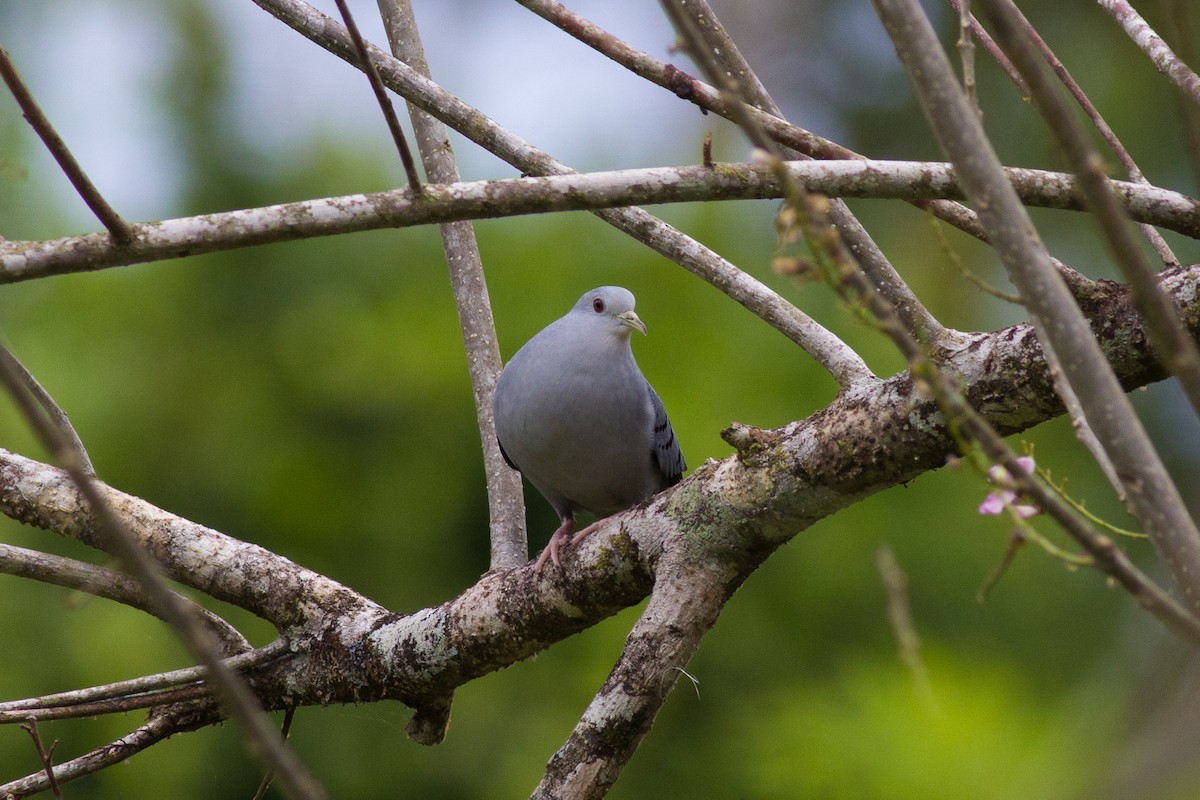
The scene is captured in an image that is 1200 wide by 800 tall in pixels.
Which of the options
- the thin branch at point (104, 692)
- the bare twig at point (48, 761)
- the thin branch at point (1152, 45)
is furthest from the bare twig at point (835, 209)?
the bare twig at point (48, 761)

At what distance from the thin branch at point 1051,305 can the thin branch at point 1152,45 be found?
990 mm

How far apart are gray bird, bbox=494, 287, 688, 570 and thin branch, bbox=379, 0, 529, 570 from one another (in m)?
0.07

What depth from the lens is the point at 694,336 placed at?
7043mm

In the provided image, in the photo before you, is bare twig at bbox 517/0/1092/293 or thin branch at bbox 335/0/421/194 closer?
thin branch at bbox 335/0/421/194

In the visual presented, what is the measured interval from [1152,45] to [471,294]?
7.81 feet

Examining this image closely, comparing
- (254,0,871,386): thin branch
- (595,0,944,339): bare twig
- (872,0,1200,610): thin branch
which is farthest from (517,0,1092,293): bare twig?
(872,0,1200,610): thin branch

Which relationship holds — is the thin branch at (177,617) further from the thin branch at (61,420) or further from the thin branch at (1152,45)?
the thin branch at (61,420)

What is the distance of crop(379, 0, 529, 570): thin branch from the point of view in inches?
162

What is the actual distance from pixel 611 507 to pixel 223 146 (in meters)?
4.74

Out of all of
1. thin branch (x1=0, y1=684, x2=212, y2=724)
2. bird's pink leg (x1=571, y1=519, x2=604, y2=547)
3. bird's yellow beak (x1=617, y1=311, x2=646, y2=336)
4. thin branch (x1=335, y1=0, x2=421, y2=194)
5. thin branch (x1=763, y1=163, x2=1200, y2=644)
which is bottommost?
thin branch (x1=763, y1=163, x2=1200, y2=644)

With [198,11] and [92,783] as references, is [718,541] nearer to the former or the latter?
[92,783]

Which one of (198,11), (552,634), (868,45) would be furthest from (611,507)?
(868,45)

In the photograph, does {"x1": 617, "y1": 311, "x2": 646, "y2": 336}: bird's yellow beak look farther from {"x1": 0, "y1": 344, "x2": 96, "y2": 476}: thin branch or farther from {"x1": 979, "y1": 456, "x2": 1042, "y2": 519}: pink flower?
{"x1": 979, "y1": 456, "x2": 1042, "y2": 519}: pink flower

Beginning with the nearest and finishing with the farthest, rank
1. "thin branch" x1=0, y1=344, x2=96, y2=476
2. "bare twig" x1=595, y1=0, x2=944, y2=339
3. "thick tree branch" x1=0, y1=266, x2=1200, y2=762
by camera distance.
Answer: "thick tree branch" x1=0, y1=266, x2=1200, y2=762 → "bare twig" x1=595, y1=0, x2=944, y2=339 → "thin branch" x1=0, y1=344, x2=96, y2=476
